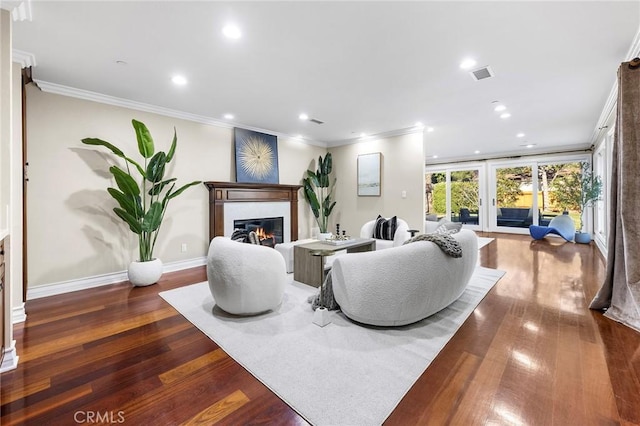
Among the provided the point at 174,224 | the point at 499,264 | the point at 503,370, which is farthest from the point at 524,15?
the point at 174,224

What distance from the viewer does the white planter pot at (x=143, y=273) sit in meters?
3.51

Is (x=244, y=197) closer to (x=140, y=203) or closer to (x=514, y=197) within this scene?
(x=140, y=203)

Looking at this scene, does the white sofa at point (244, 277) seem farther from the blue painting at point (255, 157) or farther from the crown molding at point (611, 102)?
the crown molding at point (611, 102)

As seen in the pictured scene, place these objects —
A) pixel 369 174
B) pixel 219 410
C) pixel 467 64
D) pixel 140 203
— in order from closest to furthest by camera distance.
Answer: pixel 219 410 < pixel 467 64 < pixel 140 203 < pixel 369 174

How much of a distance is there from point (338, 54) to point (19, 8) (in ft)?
7.68

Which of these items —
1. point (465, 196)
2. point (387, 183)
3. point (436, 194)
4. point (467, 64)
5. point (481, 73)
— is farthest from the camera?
point (436, 194)

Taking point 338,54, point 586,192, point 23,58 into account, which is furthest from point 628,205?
point 23,58

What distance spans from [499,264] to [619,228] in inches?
83.2

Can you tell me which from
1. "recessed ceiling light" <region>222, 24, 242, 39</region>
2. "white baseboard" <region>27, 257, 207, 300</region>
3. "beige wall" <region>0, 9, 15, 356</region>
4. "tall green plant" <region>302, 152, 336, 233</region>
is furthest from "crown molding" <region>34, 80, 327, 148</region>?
"recessed ceiling light" <region>222, 24, 242, 39</region>

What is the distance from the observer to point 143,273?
3.53 m

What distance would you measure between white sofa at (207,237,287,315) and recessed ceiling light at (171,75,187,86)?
193 centimetres

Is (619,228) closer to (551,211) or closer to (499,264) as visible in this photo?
(499,264)

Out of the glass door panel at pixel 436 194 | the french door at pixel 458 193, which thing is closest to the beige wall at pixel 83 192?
the french door at pixel 458 193

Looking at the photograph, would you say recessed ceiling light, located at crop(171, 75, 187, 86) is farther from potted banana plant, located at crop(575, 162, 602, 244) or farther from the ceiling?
potted banana plant, located at crop(575, 162, 602, 244)
